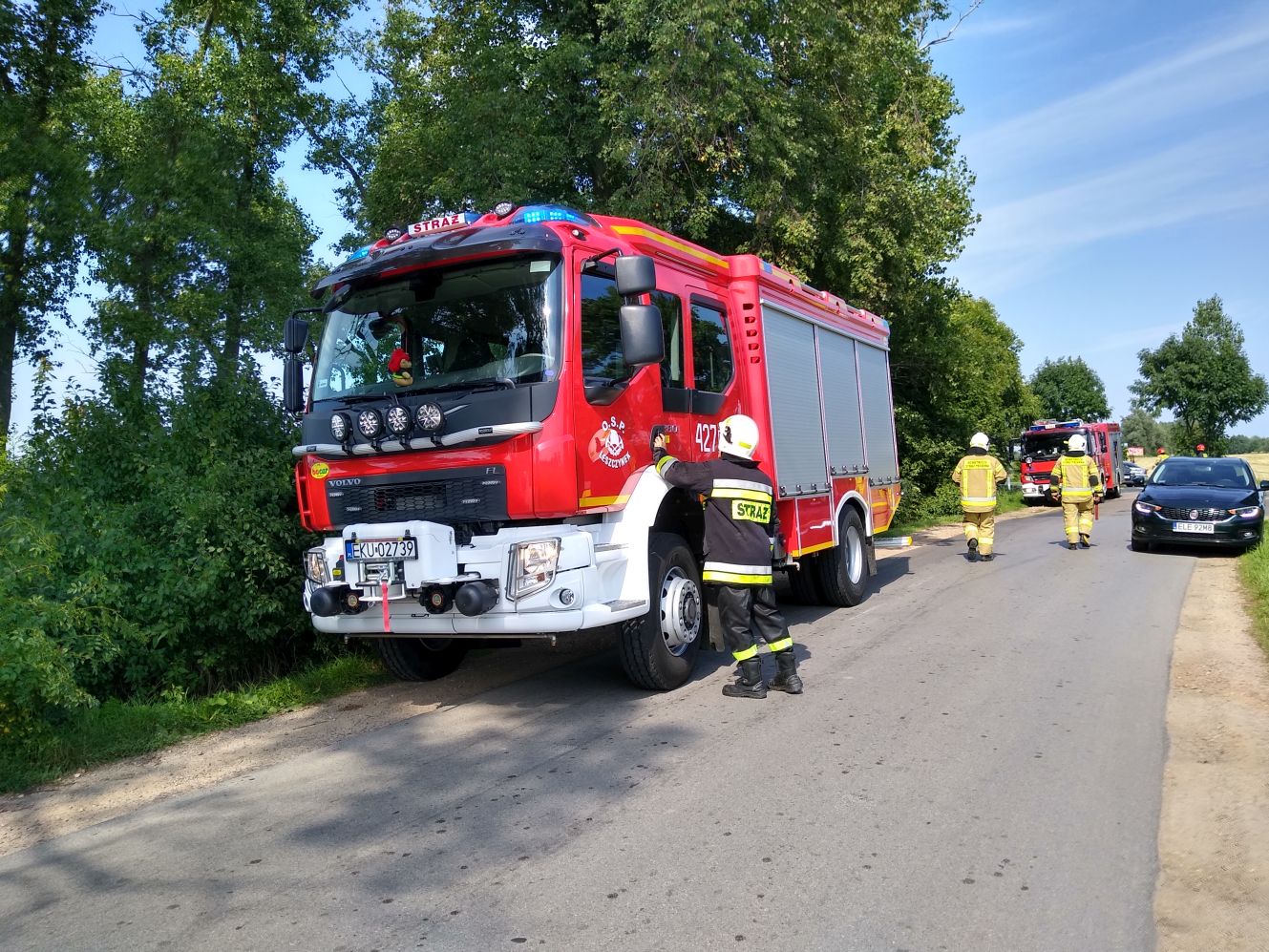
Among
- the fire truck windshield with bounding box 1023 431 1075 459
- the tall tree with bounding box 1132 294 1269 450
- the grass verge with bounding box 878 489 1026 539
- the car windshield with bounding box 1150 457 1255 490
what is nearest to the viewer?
the car windshield with bounding box 1150 457 1255 490

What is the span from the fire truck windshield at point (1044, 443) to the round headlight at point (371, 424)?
27.3 metres

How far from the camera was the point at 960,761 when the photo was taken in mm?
4859

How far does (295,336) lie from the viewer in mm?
6742

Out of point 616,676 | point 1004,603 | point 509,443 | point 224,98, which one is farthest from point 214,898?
point 224,98

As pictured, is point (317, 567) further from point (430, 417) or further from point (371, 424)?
point (430, 417)

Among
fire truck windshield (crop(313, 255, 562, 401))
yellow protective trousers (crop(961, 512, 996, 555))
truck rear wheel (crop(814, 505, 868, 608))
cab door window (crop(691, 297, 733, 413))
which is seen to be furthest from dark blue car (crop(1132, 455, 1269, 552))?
fire truck windshield (crop(313, 255, 562, 401))

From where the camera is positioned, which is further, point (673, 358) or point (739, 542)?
point (673, 358)

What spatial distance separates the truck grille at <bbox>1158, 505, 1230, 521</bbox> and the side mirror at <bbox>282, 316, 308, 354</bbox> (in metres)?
12.3

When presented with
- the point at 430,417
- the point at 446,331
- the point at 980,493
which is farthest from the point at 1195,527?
the point at 430,417

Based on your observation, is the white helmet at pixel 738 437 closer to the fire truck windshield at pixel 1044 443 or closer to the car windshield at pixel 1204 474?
the car windshield at pixel 1204 474

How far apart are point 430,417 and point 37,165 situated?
513 inches

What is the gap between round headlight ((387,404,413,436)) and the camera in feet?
18.8

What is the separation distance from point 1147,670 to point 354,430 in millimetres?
5680

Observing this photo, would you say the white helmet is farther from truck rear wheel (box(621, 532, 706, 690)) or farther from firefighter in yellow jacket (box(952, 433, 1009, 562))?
firefighter in yellow jacket (box(952, 433, 1009, 562))
